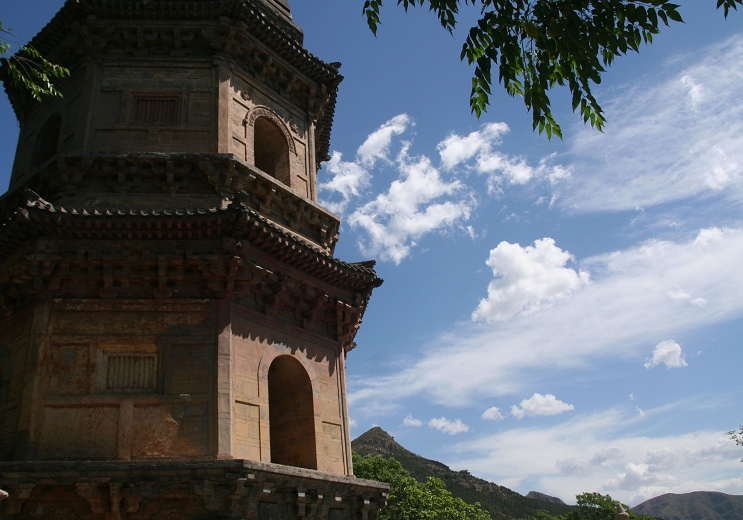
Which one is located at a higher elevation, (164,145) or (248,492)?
(164,145)

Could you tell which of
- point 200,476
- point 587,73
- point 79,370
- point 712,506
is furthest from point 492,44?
point 712,506

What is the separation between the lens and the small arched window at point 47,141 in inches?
598

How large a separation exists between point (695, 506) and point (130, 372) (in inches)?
7349

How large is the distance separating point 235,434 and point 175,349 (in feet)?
6.17

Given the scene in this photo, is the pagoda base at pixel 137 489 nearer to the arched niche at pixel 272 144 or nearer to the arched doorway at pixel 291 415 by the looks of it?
the arched doorway at pixel 291 415

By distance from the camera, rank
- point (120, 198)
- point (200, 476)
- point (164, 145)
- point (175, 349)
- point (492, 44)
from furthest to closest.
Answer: point (164, 145) < point (120, 198) < point (175, 349) < point (200, 476) < point (492, 44)

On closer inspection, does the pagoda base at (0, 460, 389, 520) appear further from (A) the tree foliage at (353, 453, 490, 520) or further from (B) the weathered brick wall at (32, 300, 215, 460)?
(A) the tree foliage at (353, 453, 490, 520)

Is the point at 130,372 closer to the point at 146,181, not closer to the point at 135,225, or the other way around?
the point at 135,225

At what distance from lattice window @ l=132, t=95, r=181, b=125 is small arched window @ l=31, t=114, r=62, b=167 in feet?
7.70

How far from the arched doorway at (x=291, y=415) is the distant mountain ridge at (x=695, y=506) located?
6608 inches

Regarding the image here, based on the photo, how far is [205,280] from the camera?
1193 cm

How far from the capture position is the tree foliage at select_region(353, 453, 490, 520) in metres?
34.5

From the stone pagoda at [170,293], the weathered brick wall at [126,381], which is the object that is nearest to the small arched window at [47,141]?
the stone pagoda at [170,293]

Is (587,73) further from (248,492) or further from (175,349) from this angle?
(175,349)
